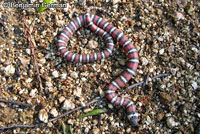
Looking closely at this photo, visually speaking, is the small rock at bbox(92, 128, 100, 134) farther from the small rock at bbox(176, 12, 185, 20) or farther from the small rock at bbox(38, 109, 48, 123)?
the small rock at bbox(176, 12, 185, 20)

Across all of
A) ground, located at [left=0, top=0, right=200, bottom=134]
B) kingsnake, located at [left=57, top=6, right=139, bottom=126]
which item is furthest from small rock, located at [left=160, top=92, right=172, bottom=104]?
kingsnake, located at [left=57, top=6, right=139, bottom=126]

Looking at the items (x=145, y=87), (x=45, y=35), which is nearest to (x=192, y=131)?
(x=145, y=87)

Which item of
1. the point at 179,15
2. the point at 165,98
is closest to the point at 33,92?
the point at 165,98

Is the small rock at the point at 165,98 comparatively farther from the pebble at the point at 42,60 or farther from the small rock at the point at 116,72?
the pebble at the point at 42,60

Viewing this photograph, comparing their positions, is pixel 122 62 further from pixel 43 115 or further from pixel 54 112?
pixel 43 115

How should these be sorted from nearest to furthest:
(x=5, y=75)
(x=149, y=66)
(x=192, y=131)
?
(x=192, y=131)
(x=5, y=75)
(x=149, y=66)

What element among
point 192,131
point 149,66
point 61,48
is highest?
point 61,48

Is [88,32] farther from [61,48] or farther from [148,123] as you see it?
[148,123]

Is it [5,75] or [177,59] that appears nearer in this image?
[5,75]

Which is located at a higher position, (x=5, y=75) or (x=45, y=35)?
(x=45, y=35)
